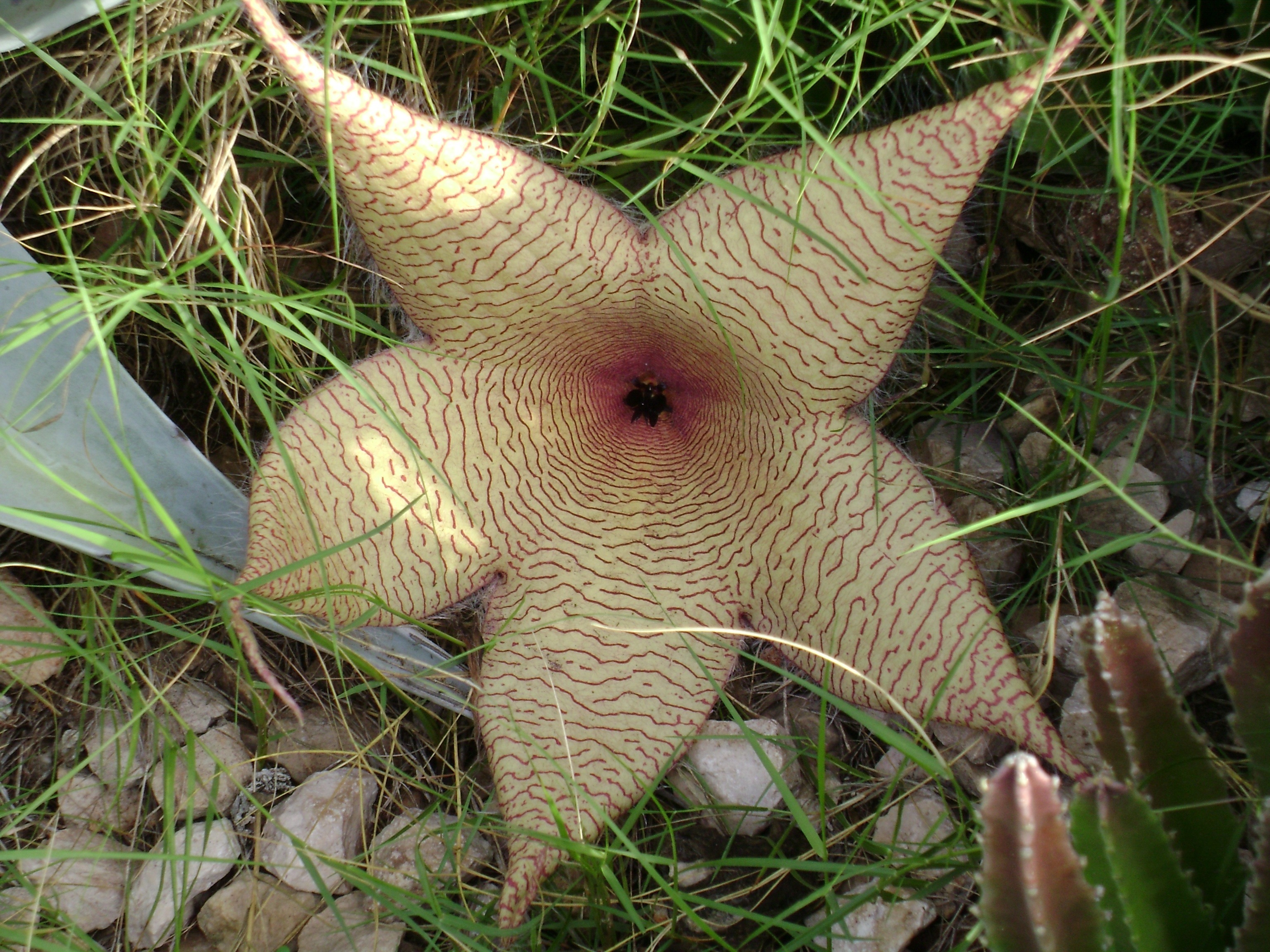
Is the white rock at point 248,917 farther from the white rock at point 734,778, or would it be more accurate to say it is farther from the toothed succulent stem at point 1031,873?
the toothed succulent stem at point 1031,873

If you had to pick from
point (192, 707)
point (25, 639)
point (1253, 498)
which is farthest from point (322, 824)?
point (1253, 498)

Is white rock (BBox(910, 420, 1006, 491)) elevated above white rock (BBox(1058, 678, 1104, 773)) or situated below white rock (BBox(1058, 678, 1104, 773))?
above

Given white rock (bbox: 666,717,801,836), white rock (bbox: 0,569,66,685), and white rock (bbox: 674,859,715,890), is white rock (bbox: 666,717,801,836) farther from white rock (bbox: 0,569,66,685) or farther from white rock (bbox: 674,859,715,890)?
white rock (bbox: 0,569,66,685)

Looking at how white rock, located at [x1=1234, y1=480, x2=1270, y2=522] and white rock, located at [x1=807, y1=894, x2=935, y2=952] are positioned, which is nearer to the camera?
white rock, located at [x1=807, y1=894, x2=935, y2=952]

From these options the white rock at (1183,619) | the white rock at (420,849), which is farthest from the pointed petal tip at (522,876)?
the white rock at (1183,619)

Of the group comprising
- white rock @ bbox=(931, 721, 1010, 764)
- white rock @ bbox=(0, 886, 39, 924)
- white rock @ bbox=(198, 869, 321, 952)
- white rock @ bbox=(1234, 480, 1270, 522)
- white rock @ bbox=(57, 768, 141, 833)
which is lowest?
white rock @ bbox=(198, 869, 321, 952)

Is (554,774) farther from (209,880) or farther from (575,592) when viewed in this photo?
(209,880)

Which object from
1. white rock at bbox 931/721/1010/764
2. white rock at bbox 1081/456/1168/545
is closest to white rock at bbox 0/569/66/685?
white rock at bbox 931/721/1010/764

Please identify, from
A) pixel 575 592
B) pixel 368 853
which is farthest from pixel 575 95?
pixel 368 853
